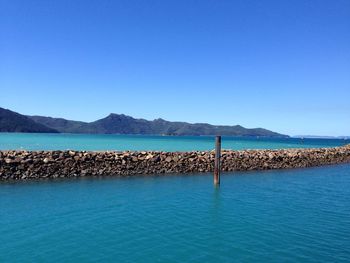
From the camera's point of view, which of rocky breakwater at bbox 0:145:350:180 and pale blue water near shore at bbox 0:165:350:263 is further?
rocky breakwater at bbox 0:145:350:180

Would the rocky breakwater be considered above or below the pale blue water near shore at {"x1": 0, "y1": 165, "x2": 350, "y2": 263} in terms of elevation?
above

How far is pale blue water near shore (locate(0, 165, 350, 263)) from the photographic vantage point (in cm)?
1316

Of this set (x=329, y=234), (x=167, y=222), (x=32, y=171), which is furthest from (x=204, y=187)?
(x=32, y=171)

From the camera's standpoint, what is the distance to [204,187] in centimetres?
2673

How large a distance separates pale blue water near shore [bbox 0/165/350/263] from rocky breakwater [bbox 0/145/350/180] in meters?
2.08

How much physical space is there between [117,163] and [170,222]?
15.8 meters

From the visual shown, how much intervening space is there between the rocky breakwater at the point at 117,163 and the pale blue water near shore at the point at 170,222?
81.7 inches

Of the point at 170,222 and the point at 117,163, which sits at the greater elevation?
the point at 117,163

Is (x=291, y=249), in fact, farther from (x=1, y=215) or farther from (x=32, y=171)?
(x=32, y=171)

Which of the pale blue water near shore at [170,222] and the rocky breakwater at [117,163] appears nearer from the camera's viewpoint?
the pale blue water near shore at [170,222]

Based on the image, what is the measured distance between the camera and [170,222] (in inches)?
671

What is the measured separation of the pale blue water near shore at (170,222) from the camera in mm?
13156

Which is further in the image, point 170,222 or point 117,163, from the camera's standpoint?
point 117,163

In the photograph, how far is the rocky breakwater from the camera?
93.9 feet
